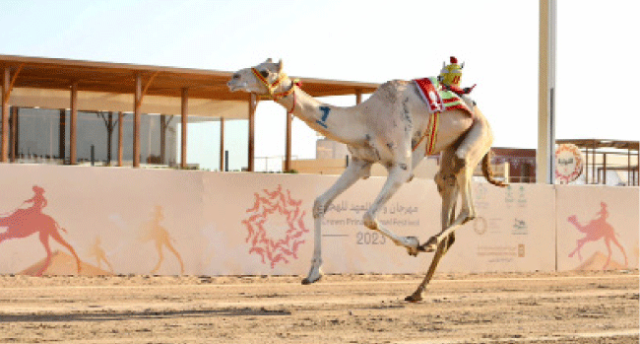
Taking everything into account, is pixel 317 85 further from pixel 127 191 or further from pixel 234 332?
pixel 234 332

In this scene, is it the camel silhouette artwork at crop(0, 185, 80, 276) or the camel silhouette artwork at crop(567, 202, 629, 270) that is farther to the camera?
the camel silhouette artwork at crop(567, 202, 629, 270)

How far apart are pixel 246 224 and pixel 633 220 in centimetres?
902

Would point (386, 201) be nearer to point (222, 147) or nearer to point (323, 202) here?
point (323, 202)

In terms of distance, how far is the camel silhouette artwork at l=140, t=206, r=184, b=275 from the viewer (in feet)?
52.9

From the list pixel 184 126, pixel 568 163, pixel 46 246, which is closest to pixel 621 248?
pixel 46 246

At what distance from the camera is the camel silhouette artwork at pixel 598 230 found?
20.7 meters

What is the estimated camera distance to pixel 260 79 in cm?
1229

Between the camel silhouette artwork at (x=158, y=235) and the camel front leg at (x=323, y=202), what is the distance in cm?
391

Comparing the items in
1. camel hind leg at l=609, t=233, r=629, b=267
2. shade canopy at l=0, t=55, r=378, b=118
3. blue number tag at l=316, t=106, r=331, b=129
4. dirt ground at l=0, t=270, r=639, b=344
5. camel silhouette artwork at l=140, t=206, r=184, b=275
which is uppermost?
shade canopy at l=0, t=55, r=378, b=118

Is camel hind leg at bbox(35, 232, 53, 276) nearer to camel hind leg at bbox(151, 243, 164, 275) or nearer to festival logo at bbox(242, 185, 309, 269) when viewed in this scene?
camel hind leg at bbox(151, 243, 164, 275)

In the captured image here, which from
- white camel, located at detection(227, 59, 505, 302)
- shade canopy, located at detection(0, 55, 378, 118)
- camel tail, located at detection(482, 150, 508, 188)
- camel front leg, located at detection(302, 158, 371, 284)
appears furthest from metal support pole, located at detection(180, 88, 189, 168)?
camel front leg, located at detection(302, 158, 371, 284)

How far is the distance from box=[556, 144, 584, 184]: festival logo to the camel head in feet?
87.5

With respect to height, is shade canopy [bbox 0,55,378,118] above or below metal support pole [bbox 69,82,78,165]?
above

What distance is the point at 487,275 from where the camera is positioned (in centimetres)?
1889
